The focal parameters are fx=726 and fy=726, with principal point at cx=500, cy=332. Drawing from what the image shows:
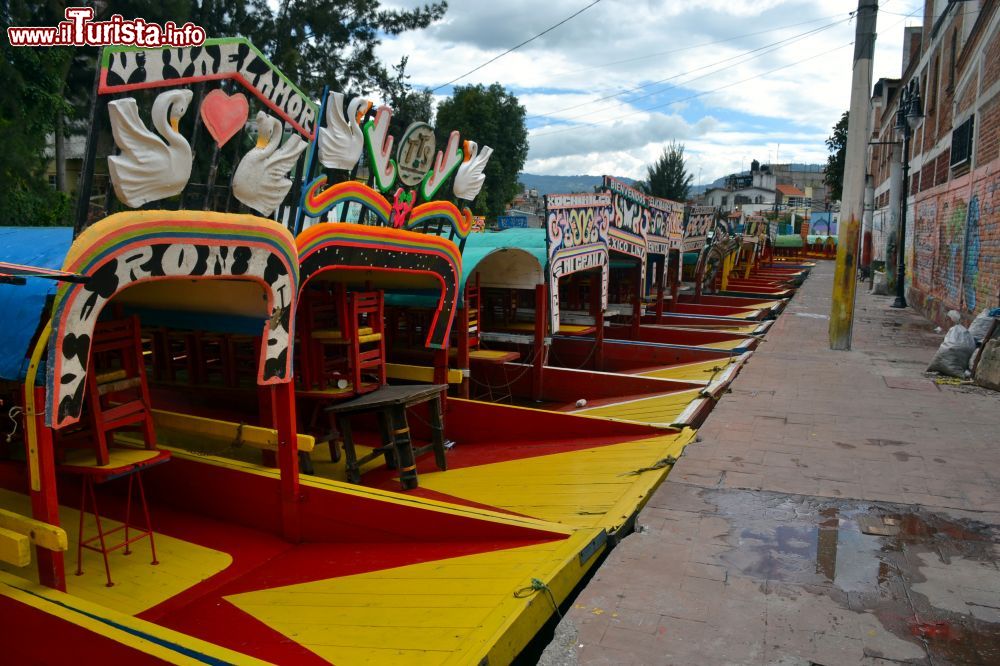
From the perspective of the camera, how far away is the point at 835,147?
170ft

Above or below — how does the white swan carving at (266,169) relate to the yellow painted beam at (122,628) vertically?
above

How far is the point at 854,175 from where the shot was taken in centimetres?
1183

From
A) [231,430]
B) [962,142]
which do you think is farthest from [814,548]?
[962,142]

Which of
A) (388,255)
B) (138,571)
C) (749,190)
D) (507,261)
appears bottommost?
(138,571)

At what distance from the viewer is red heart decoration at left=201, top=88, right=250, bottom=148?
4516 mm

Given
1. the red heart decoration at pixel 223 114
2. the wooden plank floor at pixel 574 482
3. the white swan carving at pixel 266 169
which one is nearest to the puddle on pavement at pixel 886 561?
the wooden plank floor at pixel 574 482

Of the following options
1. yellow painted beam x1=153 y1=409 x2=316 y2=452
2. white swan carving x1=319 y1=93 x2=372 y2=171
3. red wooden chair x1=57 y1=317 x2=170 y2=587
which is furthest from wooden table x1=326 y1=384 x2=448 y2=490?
white swan carving x1=319 y1=93 x2=372 y2=171

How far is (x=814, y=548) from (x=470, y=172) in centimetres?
512

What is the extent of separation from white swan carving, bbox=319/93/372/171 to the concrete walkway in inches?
143

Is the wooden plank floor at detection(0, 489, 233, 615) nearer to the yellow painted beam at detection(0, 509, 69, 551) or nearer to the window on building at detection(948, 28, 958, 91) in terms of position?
the yellow painted beam at detection(0, 509, 69, 551)

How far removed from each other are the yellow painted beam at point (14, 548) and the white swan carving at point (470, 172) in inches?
205

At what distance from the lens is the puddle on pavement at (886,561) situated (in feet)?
11.7

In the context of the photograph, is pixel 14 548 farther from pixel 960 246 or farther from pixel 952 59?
pixel 952 59

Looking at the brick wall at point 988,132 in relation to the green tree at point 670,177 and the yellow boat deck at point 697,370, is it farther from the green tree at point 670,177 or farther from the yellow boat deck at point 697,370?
the green tree at point 670,177
